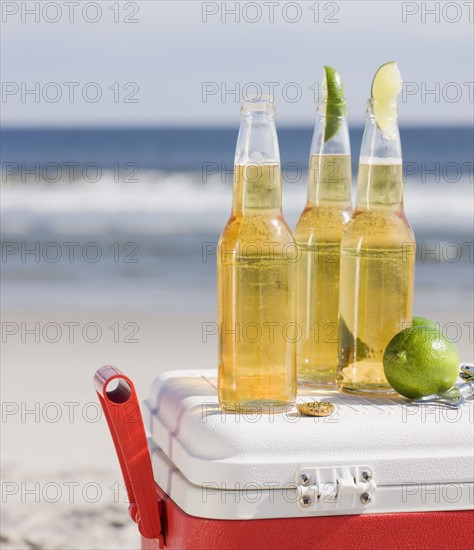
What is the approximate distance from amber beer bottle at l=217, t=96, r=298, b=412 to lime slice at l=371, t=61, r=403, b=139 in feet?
0.71

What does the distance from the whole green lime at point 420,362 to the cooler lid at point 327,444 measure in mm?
45

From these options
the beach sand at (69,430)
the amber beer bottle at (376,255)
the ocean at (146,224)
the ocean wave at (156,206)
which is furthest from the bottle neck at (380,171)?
the ocean wave at (156,206)

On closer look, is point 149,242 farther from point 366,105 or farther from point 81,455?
point 366,105

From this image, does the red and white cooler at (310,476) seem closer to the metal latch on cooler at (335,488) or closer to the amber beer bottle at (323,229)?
the metal latch on cooler at (335,488)

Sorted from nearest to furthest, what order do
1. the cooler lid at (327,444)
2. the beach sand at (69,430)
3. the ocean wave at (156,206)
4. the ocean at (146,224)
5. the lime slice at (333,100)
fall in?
the cooler lid at (327,444) < the lime slice at (333,100) < the beach sand at (69,430) < the ocean at (146,224) < the ocean wave at (156,206)

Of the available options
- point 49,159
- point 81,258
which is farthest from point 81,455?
point 49,159

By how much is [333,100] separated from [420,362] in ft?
1.65

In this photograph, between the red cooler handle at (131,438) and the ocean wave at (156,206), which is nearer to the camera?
the red cooler handle at (131,438)

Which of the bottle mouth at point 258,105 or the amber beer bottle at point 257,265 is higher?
the bottle mouth at point 258,105

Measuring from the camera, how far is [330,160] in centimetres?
183

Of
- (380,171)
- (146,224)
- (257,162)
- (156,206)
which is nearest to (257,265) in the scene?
(257,162)

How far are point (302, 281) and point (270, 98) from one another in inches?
14.6

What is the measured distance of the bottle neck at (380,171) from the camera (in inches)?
68.4

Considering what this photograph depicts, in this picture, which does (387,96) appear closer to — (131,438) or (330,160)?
(330,160)
